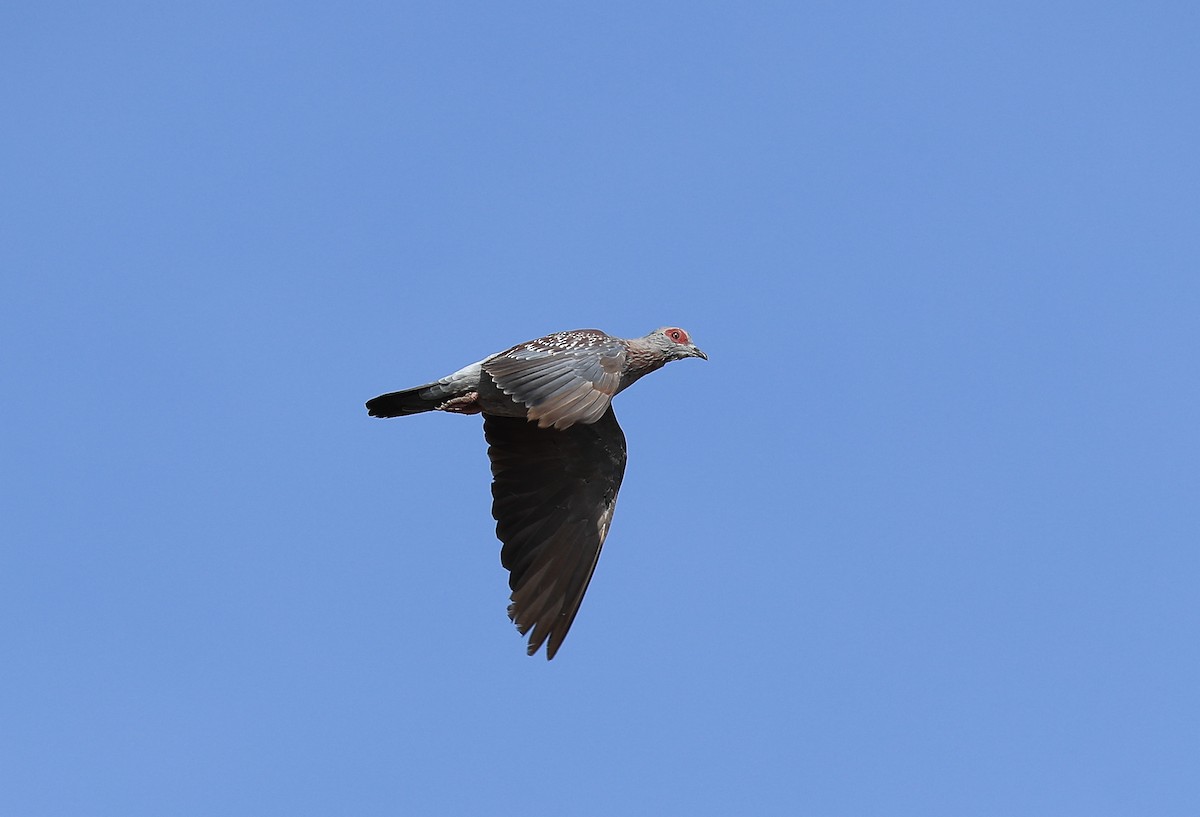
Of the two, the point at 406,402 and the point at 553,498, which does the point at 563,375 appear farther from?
the point at 553,498

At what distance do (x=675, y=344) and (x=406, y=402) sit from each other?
297cm

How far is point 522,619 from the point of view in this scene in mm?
14969

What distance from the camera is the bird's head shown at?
1556cm

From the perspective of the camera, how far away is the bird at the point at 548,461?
14.0 meters

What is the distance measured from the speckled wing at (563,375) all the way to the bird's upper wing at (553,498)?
189cm

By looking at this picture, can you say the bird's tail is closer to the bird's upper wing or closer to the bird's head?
the bird's upper wing

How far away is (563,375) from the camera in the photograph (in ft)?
43.2

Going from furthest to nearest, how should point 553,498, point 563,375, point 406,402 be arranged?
point 553,498, point 406,402, point 563,375

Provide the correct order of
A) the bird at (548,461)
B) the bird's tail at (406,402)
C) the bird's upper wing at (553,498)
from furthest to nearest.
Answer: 1. the bird's upper wing at (553,498)
2. the bird's tail at (406,402)
3. the bird at (548,461)

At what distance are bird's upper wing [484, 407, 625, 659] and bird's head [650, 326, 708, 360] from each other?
1.13m

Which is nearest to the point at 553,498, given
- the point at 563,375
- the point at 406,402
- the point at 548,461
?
the point at 548,461

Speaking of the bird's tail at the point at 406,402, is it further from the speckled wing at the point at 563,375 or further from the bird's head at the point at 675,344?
the bird's head at the point at 675,344

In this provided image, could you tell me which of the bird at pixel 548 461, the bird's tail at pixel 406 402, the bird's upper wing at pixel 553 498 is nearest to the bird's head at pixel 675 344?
the bird at pixel 548 461

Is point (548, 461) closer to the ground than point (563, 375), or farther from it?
farther from it
